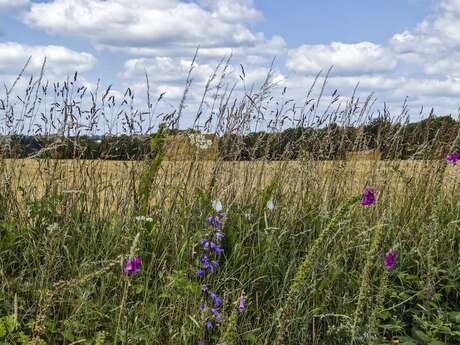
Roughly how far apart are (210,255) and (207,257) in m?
0.19

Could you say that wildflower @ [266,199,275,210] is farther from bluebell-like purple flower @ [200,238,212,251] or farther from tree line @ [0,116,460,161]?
bluebell-like purple flower @ [200,238,212,251]

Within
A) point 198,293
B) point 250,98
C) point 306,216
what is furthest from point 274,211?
point 198,293

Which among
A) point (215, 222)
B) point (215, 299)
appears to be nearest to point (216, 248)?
point (215, 222)

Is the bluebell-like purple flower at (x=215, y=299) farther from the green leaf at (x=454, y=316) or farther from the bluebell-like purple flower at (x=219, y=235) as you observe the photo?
the green leaf at (x=454, y=316)

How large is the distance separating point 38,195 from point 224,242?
57.4 inches

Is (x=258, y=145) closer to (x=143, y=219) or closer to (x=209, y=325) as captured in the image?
(x=143, y=219)

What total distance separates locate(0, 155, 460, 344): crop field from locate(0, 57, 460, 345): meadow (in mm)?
14

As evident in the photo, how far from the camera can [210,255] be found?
396 cm

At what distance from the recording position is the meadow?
340 centimetres

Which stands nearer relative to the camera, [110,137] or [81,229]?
[81,229]

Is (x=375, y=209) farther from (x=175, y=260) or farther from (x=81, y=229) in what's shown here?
(x=81, y=229)

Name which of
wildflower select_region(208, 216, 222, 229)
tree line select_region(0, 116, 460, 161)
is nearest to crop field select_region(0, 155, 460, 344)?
wildflower select_region(208, 216, 222, 229)

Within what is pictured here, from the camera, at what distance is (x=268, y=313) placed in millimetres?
3709

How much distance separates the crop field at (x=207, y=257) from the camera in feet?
11.2
